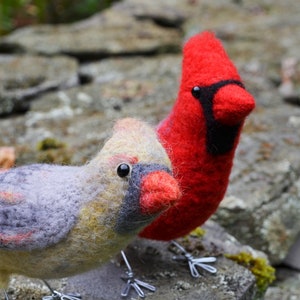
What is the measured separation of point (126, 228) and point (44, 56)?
2.01m

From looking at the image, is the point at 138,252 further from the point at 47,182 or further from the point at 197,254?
the point at 47,182

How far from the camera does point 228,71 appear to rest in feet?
3.95

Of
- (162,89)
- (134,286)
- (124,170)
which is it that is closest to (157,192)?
(124,170)

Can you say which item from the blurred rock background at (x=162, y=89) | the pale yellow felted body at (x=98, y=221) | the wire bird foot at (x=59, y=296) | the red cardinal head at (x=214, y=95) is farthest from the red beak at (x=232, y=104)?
the wire bird foot at (x=59, y=296)

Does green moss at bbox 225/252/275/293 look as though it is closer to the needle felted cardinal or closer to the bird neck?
the bird neck

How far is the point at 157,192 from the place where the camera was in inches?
39.2

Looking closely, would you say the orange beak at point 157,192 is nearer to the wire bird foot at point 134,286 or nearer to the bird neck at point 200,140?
the bird neck at point 200,140

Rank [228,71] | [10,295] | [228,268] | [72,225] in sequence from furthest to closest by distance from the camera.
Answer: [228,268] → [10,295] → [228,71] → [72,225]

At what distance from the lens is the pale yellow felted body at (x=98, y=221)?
1050 mm

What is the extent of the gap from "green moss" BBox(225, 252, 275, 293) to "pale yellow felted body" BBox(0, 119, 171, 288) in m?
0.47

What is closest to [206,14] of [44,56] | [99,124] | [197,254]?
[44,56]

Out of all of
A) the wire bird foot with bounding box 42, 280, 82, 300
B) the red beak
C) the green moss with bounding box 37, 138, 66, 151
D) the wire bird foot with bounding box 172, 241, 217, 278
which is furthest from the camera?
the green moss with bounding box 37, 138, 66, 151

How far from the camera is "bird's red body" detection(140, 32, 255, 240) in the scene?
119cm

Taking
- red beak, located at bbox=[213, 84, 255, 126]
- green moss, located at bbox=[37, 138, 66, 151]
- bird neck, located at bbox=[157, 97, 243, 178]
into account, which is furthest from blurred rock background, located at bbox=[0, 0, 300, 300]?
red beak, located at bbox=[213, 84, 255, 126]
